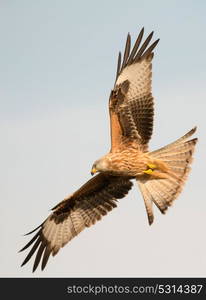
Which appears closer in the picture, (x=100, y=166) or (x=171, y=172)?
(x=100, y=166)

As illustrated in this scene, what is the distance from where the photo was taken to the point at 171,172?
1030 centimetres

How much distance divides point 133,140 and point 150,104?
2.10 ft

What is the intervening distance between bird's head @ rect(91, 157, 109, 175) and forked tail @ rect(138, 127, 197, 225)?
79cm

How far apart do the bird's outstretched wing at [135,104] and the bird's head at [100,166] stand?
1.30 feet

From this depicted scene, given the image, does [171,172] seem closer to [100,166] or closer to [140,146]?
[140,146]

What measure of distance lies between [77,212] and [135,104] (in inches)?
87.4

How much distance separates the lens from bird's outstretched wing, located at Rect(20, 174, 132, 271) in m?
11.0

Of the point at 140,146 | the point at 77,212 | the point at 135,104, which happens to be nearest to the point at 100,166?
the point at 140,146

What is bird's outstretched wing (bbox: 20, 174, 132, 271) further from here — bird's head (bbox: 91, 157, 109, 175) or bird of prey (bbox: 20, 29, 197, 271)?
bird's head (bbox: 91, 157, 109, 175)

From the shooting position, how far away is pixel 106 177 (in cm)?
1105

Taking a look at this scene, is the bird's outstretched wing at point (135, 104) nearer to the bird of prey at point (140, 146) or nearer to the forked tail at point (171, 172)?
the bird of prey at point (140, 146)

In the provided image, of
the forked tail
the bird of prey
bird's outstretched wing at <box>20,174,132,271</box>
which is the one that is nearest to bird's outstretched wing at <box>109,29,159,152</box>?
the bird of prey

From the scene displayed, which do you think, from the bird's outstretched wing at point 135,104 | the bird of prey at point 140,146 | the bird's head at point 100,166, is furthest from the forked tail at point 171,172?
the bird's head at point 100,166

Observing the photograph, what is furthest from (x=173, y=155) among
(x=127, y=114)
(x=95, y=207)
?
(x=95, y=207)
